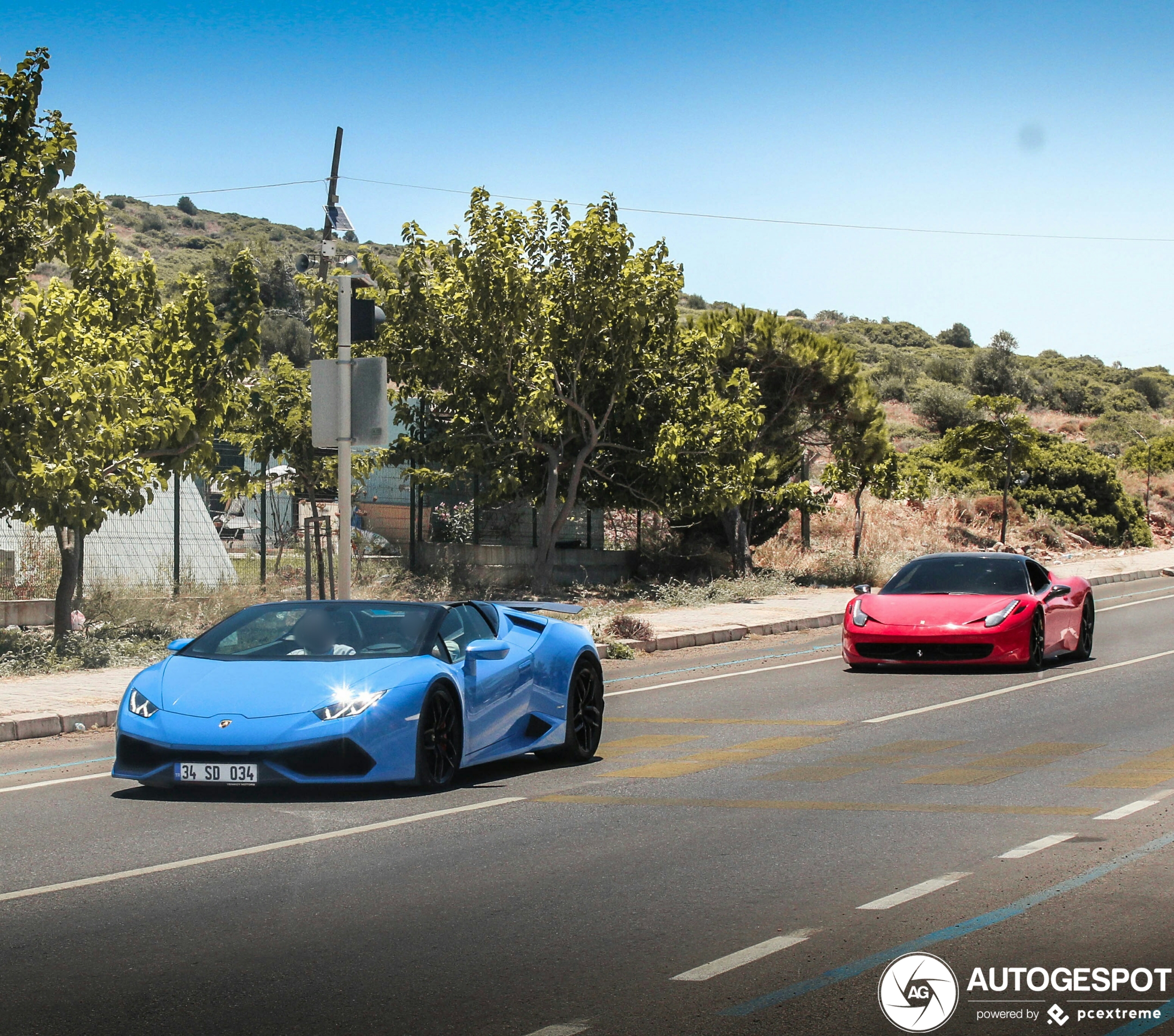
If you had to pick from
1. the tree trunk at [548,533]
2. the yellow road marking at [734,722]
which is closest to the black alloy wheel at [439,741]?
the yellow road marking at [734,722]

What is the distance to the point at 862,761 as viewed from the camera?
10.5m

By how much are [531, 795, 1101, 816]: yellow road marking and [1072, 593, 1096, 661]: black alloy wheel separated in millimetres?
10000

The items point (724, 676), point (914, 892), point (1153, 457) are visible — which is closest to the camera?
point (914, 892)

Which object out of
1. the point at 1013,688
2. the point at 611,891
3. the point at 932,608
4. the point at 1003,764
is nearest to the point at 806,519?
the point at 932,608

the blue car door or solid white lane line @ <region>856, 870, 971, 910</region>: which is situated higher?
the blue car door

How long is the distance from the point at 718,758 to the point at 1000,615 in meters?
6.54

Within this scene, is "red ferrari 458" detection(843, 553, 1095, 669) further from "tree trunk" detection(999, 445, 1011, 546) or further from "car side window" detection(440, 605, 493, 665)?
"tree trunk" detection(999, 445, 1011, 546)

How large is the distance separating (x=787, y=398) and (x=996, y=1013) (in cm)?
2699

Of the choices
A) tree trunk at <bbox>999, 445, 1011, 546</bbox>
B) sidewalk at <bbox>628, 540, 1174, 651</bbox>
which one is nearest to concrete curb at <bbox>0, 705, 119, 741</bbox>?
sidewalk at <bbox>628, 540, 1174, 651</bbox>

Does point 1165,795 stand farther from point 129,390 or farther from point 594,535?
point 594,535

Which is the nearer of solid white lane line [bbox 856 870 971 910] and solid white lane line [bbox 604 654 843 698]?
solid white lane line [bbox 856 870 971 910]

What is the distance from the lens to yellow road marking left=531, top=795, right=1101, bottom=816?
8383mm

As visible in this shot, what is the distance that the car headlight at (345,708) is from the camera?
8.52 m

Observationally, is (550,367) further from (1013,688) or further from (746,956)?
(746,956)
